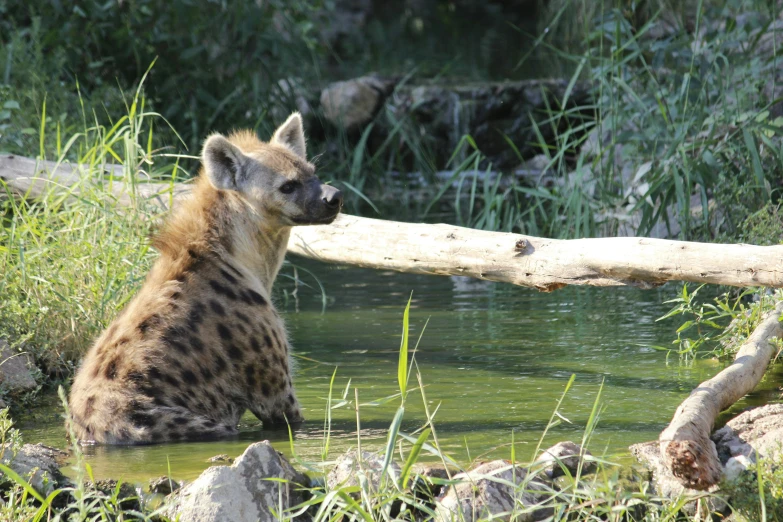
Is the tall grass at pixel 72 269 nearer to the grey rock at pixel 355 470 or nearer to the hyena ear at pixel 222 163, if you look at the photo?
the hyena ear at pixel 222 163

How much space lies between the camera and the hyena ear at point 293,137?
5734 mm

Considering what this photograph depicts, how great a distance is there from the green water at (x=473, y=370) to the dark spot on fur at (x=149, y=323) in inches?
20.6

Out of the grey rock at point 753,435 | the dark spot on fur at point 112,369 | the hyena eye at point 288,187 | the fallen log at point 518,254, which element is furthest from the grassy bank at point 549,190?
the hyena eye at point 288,187

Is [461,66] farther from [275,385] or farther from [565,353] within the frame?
[275,385]

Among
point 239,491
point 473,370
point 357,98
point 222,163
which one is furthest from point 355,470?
point 357,98

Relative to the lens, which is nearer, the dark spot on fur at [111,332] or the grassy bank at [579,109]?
the dark spot on fur at [111,332]

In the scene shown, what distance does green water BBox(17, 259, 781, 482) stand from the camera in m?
4.48

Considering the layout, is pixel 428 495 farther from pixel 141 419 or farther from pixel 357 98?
pixel 357 98

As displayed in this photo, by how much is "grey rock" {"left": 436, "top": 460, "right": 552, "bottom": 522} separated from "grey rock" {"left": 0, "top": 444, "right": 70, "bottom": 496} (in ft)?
4.73

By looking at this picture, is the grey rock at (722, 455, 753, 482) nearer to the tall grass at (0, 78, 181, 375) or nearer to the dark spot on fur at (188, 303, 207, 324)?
the dark spot on fur at (188, 303, 207, 324)

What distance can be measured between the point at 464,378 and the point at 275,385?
49.6 inches

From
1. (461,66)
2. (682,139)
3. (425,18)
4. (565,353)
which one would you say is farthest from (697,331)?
(425,18)

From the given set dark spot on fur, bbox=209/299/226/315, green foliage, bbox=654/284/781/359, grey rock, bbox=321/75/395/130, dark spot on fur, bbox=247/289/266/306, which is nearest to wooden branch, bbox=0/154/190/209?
dark spot on fur, bbox=247/289/266/306

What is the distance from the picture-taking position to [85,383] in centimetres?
454
